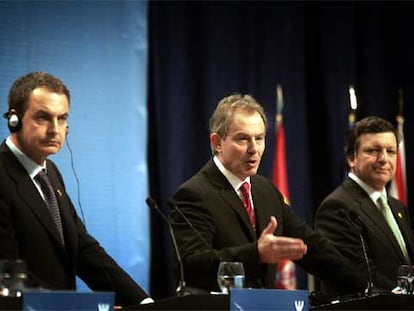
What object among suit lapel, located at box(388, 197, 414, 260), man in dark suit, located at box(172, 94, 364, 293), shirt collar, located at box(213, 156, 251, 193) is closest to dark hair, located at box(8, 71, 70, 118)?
man in dark suit, located at box(172, 94, 364, 293)

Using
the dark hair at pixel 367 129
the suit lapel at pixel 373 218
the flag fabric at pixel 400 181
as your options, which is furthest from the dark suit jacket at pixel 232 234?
the flag fabric at pixel 400 181

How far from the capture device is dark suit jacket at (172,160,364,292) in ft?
13.4

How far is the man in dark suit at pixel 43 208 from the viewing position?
3986mm

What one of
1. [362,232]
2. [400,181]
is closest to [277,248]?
[362,232]

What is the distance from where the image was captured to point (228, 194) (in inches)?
179

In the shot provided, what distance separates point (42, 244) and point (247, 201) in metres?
1.14

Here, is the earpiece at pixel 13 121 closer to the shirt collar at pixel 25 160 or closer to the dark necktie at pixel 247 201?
the shirt collar at pixel 25 160

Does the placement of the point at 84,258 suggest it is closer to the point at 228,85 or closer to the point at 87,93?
the point at 87,93

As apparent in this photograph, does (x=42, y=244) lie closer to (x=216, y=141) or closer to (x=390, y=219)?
(x=216, y=141)

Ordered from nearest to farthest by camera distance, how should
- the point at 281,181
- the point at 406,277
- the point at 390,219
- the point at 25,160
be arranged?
the point at 25,160, the point at 406,277, the point at 390,219, the point at 281,181

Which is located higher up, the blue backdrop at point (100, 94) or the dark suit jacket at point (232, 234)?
the blue backdrop at point (100, 94)

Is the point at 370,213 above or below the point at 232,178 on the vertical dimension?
below

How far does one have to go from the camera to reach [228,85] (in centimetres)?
716

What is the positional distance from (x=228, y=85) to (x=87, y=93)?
46.7 inches
